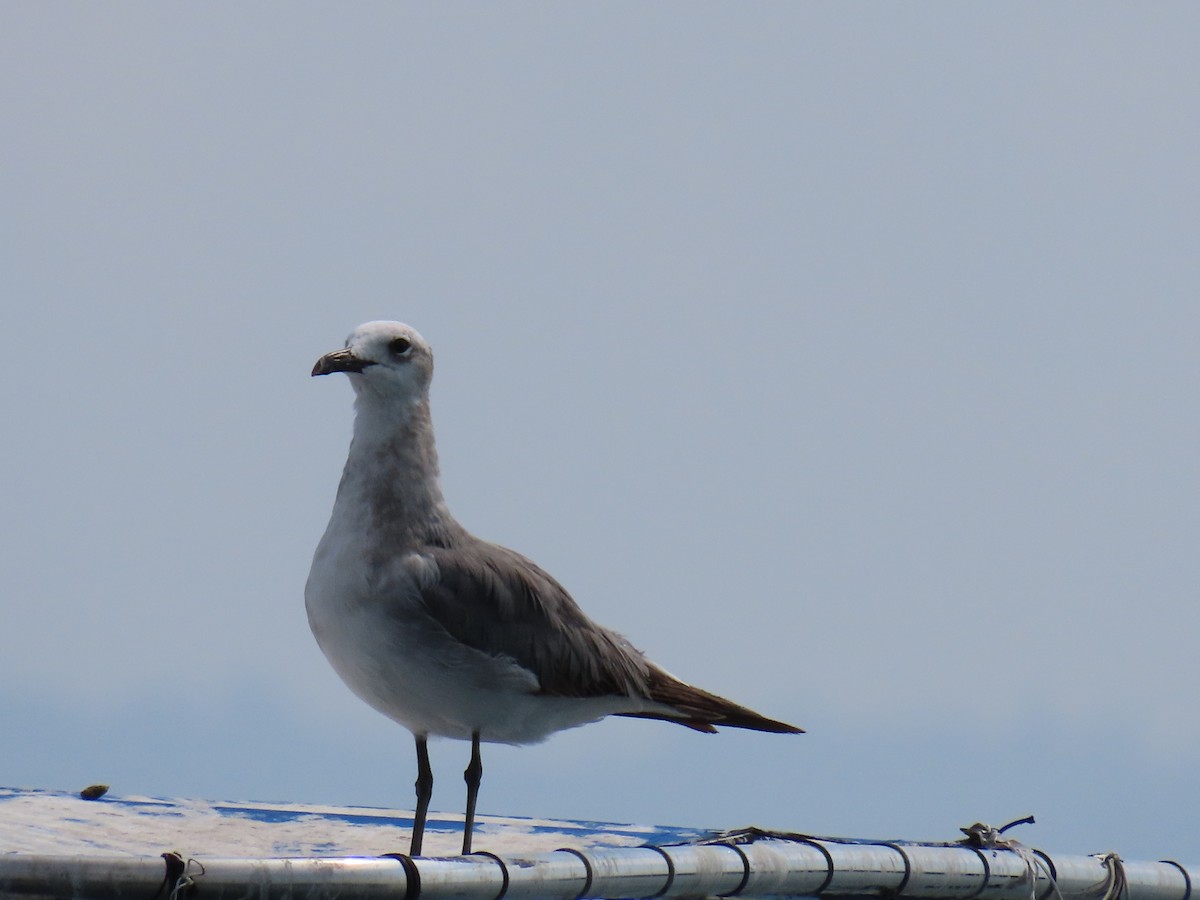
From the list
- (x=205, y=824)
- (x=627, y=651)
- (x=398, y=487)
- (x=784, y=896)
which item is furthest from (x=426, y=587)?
(x=205, y=824)

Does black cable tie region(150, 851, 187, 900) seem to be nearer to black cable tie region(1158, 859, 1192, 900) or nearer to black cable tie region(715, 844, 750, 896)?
black cable tie region(715, 844, 750, 896)

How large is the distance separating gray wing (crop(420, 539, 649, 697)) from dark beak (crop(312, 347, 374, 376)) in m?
0.63

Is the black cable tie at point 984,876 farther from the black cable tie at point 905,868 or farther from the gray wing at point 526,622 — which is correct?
the gray wing at point 526,622

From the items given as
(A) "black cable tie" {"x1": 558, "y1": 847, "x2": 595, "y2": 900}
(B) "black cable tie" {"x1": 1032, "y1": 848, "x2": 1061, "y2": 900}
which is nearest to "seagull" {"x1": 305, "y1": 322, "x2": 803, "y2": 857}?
(A) "black cable tie" {"x1": 558, "y1": 847, "x2": 595, "y2": 900}

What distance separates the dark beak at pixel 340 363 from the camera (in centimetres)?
524

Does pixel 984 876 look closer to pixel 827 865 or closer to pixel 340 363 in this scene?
pixel 827 865

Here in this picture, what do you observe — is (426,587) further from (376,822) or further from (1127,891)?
(1127,891)

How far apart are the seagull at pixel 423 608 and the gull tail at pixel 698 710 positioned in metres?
0.23

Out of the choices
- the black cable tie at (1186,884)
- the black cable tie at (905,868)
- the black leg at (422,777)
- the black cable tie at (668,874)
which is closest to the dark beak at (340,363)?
Answer: the black leg at (422,777)

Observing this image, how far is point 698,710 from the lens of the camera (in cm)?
588

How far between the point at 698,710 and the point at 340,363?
1.80 m

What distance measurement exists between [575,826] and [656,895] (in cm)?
205

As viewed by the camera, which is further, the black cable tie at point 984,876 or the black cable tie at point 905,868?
the black cable tie at point 984,876

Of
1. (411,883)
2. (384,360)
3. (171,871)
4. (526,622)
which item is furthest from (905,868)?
(171,871)
